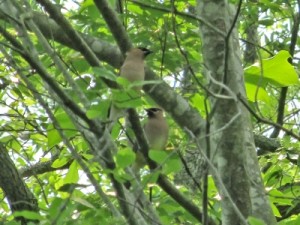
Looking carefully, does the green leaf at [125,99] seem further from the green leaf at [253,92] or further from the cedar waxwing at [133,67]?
the green leaf at [253,92]

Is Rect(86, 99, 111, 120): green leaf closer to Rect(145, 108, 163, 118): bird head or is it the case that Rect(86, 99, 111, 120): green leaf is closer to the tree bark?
the tree bark

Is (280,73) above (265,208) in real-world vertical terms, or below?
above

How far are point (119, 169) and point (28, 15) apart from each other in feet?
2.89

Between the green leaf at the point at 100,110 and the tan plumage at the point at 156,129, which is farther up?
the green leaf at the point at 100,110

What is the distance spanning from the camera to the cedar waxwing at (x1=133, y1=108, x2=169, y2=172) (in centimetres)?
509

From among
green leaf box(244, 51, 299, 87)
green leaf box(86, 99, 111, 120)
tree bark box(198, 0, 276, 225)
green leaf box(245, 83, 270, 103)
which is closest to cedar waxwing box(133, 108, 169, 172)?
Answer: green leaf box(245, 83, 270, 103)

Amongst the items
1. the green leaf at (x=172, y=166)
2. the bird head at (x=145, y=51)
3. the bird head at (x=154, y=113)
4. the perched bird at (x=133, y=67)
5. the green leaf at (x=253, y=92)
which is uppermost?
the bird head at (x=145, y=51)

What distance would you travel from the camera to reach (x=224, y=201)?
3643 millimetres

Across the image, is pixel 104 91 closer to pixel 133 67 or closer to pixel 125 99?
pixel 125 99

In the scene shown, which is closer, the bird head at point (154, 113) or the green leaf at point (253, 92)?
the green leaf at point (253, 92)

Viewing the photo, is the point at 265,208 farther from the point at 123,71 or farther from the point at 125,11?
the point at 125,11

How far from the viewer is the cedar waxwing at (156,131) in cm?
509

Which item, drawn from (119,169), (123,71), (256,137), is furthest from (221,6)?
(256,137)

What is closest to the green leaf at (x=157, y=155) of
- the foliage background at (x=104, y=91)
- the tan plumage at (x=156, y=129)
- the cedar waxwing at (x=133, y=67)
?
the foliage background at (x=104, y=91)
